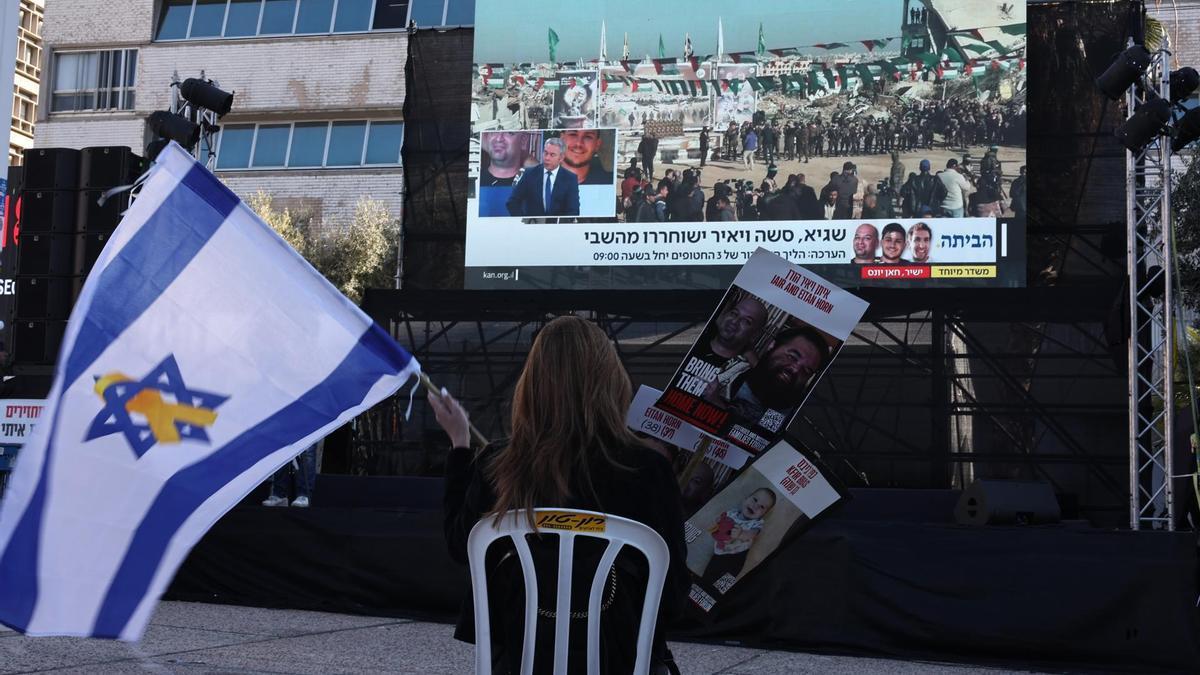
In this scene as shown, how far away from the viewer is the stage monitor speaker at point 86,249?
12.1m

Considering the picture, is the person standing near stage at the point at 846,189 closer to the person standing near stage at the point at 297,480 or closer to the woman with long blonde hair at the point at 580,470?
the person standing near stage at the point at 297,480

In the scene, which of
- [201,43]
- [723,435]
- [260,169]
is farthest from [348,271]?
[723,435]

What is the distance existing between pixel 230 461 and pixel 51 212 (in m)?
10.2

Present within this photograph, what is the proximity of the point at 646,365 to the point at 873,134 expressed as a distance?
4.26m

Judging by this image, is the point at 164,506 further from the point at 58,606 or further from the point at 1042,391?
the point at 1042,391

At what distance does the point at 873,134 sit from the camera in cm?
1636

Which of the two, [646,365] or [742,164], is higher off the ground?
[742,164]

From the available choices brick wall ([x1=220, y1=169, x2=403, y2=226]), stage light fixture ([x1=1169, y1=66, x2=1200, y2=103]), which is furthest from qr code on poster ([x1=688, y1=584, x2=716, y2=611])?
brick wall ([x1=220, y1=169, x2=403, y2=226])

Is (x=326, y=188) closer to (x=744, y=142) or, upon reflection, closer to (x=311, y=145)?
(x=311, y=145)

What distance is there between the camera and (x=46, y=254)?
12.2 meters

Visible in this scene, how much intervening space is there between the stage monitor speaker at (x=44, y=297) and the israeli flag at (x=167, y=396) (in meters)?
9.78

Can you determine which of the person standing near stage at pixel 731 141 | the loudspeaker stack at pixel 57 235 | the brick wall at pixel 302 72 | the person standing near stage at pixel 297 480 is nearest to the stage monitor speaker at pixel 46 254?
the loudspeaker stack at pixel 57 235

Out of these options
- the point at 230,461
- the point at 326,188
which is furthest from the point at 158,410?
the point at 326,188

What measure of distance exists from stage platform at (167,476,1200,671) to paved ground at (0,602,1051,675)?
182mm
